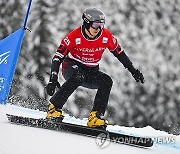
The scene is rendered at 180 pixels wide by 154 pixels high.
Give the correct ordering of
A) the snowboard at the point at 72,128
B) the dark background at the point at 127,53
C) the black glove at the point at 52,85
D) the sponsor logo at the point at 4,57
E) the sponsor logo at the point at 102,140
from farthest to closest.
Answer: the dark background at the point at 127,53
the sponsor logo at the point at 4,57
the black glove at the point at 52,85
the snowboard at the point at 72,128
the sponsor logo at the point at 102,140

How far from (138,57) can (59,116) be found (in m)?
8.75

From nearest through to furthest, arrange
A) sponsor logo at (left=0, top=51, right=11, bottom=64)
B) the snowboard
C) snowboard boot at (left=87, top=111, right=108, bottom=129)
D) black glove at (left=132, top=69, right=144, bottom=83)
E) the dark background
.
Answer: the snowboard, snowboard boot at (left=87, top=111, right=108, bottom=129), black glove at (left=132, top=69, right=144, bottom=83), sponsor logo at (left=0, top=51, right=11, bottom=64), the dark background

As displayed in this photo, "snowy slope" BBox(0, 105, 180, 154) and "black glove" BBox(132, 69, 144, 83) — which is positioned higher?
"black glove" BBox(132, 69, 144, 83)

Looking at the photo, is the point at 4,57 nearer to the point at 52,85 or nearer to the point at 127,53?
the point at 52,85

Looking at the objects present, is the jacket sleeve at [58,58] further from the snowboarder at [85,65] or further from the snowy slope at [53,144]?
the snowy slope at [53,144]

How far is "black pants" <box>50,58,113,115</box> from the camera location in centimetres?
419

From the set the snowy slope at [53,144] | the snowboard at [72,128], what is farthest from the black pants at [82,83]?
the snowy slope at [53,144]

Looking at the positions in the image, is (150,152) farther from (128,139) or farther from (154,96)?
(154,96)

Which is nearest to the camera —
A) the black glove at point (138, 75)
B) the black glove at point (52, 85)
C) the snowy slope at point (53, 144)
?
the snowy slope at point (53, 144)

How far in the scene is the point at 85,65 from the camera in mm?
4434

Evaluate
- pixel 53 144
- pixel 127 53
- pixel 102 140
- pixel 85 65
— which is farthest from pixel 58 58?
pixel 127 53

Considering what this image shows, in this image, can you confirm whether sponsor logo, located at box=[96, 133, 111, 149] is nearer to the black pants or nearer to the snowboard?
the snowboard

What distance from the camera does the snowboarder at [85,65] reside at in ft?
13.9

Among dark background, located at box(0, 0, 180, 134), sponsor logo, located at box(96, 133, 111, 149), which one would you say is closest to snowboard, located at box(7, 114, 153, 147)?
sponsor logo, located at box(96, 133, 111, 149)
